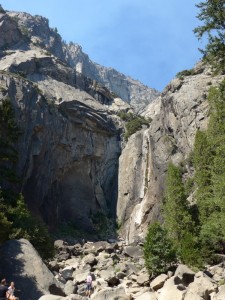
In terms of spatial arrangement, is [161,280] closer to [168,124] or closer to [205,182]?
[205,182]

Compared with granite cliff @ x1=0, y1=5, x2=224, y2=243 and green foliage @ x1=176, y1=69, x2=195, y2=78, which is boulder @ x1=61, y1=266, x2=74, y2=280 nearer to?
granite cliff @ x1=0, y1=5, x2=224, y2=243

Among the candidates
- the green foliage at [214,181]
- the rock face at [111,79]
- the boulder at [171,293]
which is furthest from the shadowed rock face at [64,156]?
the rock face at [111,79]

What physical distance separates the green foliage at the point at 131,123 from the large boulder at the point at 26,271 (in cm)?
5324

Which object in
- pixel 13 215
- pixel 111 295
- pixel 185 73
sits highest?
pixel 185 73

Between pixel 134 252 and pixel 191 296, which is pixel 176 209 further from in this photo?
pixel 191 296

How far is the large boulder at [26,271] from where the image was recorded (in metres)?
19.5

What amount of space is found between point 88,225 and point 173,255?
3711 centimetres

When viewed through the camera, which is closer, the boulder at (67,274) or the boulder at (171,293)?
the boulder at (171,293)

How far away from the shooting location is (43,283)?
66.2 ft

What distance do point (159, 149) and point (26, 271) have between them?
4108cm

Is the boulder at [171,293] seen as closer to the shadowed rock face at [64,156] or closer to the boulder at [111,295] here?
the boulder at [111,295]

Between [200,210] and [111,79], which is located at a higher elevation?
[111,79]

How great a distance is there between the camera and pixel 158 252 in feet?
89.7

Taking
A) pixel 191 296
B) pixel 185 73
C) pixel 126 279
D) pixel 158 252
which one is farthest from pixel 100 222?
pixel 191 296
